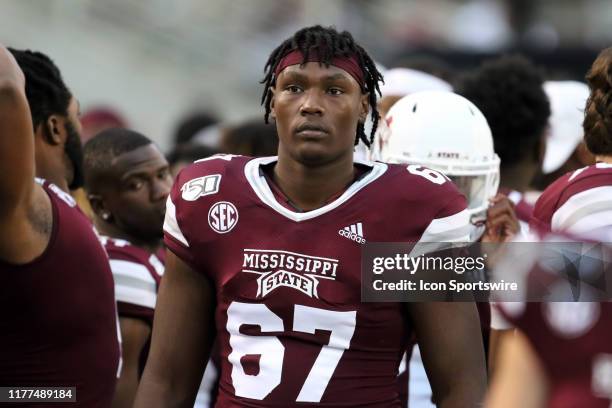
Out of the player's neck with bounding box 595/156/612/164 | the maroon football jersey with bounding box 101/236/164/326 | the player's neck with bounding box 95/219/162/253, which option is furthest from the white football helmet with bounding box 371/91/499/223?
the player's neck with bounding box 95/219/162/253

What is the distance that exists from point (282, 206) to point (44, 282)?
2.24ft

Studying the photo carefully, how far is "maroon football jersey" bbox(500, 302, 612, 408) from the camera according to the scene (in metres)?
2.13

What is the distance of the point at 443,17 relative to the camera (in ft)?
48.5

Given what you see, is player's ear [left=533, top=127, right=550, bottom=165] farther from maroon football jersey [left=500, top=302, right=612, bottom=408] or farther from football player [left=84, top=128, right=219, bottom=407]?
maroon football jersey [left=500, top=302, right=612, bottom=408]

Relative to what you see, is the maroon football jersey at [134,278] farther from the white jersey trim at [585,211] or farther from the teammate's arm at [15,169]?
the white jersey trim at [585,211]

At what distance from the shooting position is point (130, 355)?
4.31 m

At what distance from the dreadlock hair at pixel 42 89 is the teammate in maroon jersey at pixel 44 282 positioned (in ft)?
1.44

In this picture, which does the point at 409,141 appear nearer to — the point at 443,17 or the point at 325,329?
the point at 325,329

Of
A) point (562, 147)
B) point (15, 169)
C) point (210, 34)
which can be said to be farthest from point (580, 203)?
point (210, 34)

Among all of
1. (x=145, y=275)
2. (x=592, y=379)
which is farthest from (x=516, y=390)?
(x=145, y=275)

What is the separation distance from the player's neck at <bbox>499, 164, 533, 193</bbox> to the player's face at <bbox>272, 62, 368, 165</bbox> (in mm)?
1451

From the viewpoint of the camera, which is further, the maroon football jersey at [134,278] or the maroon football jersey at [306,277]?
the maroon football jersey at [134,278]

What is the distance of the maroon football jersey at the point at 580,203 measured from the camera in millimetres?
3045

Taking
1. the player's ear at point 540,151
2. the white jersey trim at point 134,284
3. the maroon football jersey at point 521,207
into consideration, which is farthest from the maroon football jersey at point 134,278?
the player's ear at point 540,151
